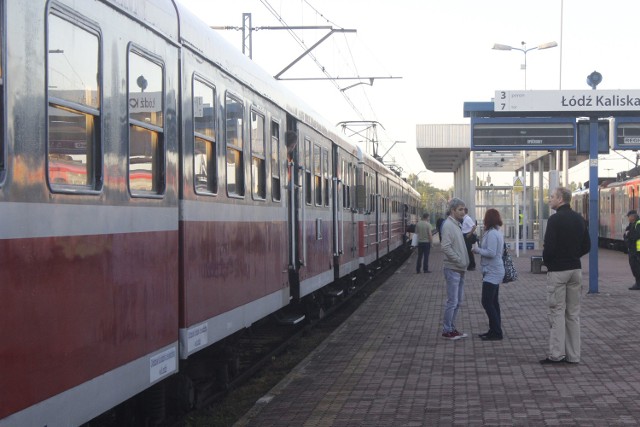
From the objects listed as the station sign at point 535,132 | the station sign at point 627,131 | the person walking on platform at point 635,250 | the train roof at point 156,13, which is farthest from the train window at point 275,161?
the person walking on platform at point 635,250

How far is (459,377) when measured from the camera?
9508 mm

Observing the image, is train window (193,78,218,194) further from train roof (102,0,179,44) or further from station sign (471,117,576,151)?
station sign (471,117,576,151)

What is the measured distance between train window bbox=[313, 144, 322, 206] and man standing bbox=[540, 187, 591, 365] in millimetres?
4563

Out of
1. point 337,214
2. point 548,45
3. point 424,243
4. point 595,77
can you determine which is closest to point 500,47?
point 548,45

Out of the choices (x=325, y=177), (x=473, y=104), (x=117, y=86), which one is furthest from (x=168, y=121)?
(x=473, y=104)

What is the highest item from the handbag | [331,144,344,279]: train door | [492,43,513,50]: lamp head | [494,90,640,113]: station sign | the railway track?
[492,43,513,50]: lamp head

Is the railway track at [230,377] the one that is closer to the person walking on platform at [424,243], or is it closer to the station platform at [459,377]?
the station platform at [459,377]

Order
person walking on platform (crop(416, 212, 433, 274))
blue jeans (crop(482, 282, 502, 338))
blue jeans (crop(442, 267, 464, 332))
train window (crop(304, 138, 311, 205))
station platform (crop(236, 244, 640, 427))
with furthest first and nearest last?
person walking on platform (crop(416, 212, 433, 274)) < train window (crop(304, 138, 311, 205)) < blue jeans (crop(442, 267, 464, 332)) < blue jeans (crop(482, 282, 502, 338)) < station platform (crop(236, 244, 640, 427))

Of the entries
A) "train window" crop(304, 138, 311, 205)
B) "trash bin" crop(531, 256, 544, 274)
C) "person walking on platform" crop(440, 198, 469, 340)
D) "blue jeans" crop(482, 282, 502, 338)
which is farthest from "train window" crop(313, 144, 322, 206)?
"trash bin" crop(531, 256, 544, 274)

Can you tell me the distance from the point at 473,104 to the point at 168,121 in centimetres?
1204

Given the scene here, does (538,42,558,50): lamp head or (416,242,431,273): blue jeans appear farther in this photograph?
(538,42,558,50): lamp head

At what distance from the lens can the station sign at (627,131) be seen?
57.4 feet

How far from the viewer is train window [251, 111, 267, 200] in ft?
31.5

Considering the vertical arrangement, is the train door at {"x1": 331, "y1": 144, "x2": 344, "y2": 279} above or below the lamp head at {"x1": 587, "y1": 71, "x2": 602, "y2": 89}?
below
